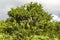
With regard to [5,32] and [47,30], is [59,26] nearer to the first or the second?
[47,30]

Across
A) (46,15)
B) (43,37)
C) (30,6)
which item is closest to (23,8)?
(30,6)

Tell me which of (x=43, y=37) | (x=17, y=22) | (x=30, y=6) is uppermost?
(x=30, y=6)

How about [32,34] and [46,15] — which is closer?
[32,34]

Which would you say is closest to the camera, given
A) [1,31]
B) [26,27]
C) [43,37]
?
[43,37]

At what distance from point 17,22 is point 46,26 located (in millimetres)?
3694

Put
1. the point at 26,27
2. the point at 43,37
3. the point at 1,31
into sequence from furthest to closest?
the point at 1,31 < the point at 26,27 < the point at 43,37

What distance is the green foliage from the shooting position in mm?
30163

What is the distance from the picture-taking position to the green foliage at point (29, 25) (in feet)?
99.0

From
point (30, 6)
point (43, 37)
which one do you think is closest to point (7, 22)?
point (30, 6)

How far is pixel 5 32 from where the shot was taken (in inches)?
1277

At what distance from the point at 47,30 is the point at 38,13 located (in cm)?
244

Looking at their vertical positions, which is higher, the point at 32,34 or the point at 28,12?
the point at 28,12

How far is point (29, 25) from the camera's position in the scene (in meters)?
30.5

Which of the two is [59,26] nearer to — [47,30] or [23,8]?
[47,30]
